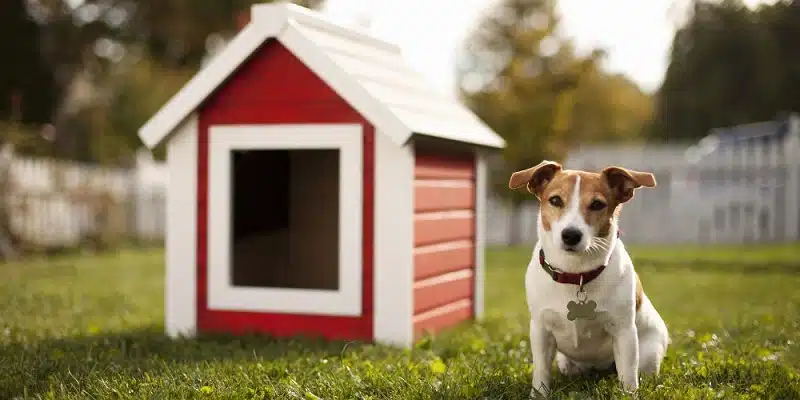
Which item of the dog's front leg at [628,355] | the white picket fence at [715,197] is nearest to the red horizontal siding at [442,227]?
the dog's front leg at [628,355]

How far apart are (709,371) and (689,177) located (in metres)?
11.7

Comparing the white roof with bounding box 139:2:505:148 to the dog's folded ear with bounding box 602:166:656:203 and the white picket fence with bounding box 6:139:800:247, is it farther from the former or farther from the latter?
the white picket fence with bounding box 6:139:800:247

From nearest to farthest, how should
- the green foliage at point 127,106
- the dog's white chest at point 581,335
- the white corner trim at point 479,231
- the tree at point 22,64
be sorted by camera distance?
the dog's white chest at point 581,335 → the white corner trim at point 479,231 → the tree at point 22,64 → the green foliage at point 127,106

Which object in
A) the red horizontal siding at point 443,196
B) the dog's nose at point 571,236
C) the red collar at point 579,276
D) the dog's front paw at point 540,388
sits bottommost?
the dog's front paw at point 540,388

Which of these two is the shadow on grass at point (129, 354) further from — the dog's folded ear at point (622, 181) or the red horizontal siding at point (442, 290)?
the dog's folded ear at point (622, 181)

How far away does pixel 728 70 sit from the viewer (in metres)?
27.2

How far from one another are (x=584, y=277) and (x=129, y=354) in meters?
2.51

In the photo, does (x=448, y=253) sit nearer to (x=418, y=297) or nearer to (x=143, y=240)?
(x=418, y=297)

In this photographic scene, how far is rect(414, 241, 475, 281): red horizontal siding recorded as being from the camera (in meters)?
5.51

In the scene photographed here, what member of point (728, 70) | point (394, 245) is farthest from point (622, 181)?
point (728, 70)

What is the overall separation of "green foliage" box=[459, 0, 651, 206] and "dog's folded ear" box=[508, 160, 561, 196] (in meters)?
10.2

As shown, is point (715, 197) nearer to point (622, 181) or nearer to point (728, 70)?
point (622, 181)

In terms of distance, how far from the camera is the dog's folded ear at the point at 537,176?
3.77m

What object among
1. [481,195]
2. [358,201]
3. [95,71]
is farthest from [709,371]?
[95,71]
